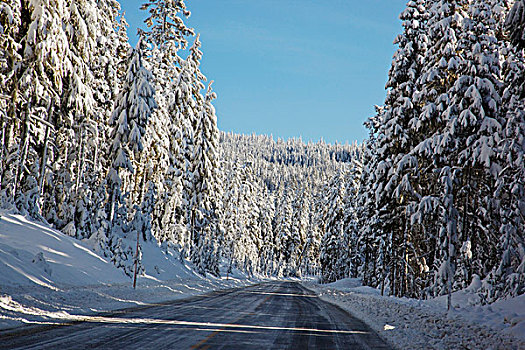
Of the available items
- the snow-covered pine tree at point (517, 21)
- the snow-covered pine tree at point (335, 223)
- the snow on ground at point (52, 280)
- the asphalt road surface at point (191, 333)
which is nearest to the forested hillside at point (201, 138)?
the snow-covered pine tree at point (517, 21)

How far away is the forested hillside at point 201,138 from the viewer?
738 inches

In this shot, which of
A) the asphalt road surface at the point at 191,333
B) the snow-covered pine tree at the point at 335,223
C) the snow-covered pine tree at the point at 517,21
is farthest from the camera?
the snow-covered pine tree at the point at 335,223

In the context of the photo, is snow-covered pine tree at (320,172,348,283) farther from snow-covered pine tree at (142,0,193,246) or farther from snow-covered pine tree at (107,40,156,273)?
snow-covered pine tree at (107,40,156,273)

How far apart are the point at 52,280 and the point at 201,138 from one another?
27602mm

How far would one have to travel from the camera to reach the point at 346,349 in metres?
11.4

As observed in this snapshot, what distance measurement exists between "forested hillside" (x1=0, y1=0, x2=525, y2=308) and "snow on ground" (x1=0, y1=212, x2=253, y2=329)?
7.33 ft

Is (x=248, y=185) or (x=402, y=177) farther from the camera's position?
(x=248, y=185)

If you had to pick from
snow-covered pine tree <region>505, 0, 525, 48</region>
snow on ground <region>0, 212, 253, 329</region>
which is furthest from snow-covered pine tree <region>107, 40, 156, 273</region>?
snow-covered pine tree <region>505, 0, 525, 48</region>

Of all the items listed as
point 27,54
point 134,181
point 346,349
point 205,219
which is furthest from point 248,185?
point 346,349

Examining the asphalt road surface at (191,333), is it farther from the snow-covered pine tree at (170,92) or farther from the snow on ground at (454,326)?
the snow-covered pine tree at (170,92)

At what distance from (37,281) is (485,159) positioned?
18906mm

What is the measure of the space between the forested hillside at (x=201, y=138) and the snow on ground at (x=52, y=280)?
224 cm

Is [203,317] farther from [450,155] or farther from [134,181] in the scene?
[134,181]

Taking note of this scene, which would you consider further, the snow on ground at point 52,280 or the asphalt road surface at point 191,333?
the snow on ground at point 52,280
